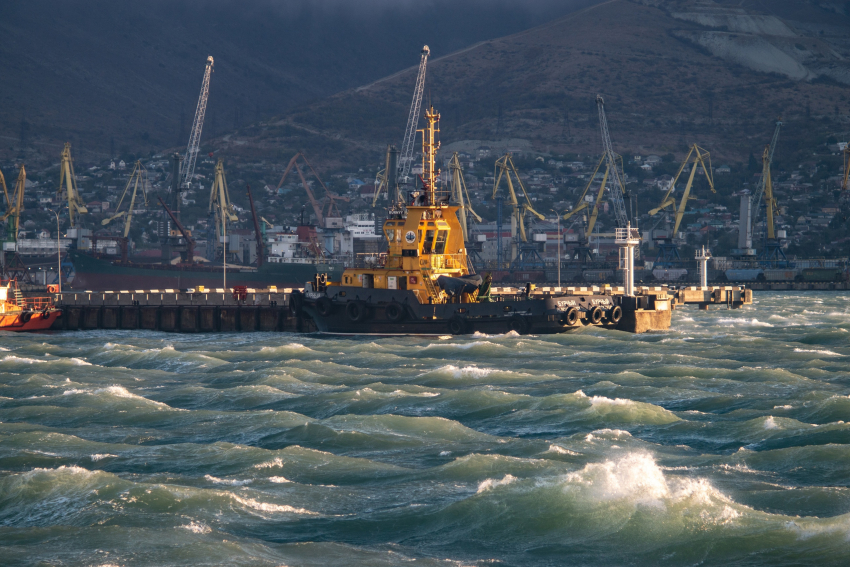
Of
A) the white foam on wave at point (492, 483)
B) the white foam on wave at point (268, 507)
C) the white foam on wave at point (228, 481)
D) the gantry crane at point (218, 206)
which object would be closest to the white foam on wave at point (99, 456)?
the white foam on wave at point (228, 481)

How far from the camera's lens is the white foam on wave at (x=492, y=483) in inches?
854

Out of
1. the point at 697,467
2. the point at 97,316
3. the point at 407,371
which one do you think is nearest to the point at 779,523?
the point at 697,467

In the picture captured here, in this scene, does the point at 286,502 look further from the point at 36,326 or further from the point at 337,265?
the point at 337,265

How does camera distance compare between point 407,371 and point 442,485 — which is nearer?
point 442,485

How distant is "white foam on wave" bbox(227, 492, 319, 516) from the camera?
21.0 metres

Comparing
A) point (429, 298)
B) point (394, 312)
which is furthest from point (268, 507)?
point (429, 298)

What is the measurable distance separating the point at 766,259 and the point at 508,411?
135480 mm

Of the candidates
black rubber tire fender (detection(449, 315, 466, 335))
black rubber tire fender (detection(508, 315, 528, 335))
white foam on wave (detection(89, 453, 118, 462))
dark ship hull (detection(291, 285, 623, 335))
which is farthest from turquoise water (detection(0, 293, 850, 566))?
dark ship hull (detection(291, 285, 623, 335))

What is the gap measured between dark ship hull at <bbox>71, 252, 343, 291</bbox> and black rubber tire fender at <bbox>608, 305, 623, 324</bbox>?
65.1 metres

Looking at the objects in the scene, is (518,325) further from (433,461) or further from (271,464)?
(271,464)

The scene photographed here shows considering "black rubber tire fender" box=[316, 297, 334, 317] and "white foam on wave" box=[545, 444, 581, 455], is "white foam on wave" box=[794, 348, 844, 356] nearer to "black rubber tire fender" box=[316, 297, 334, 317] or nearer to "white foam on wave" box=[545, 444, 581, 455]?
"white foam on wave" box=[545, 444, 581, 455]

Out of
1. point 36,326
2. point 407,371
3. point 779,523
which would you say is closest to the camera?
point 779,523

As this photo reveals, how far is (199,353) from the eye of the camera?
49.1 meters

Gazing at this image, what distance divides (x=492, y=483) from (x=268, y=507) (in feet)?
16.3
